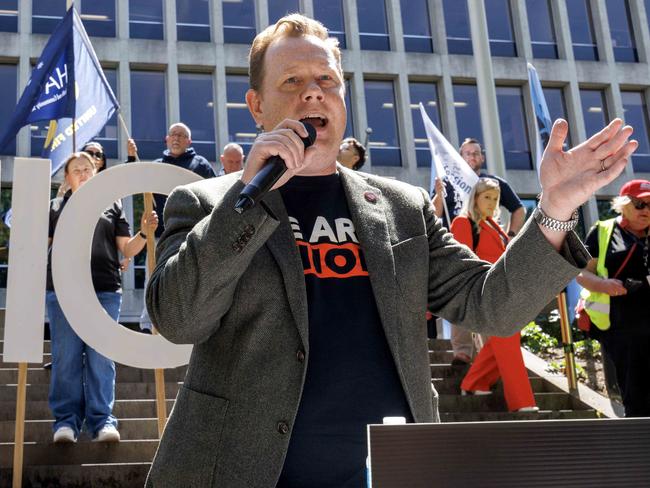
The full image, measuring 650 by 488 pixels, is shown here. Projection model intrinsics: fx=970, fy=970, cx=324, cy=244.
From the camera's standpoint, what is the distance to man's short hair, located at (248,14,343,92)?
2299 millimetres

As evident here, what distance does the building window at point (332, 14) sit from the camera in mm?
29672

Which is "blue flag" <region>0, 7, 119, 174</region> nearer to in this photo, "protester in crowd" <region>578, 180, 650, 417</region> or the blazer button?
"protester in crowd" <region>578, 180, 650, 417</region>

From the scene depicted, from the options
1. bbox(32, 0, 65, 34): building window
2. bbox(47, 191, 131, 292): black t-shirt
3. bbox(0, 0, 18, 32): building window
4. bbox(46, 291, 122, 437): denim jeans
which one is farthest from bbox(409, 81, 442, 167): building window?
bbox(46, 291, 122, 437): denim jeans

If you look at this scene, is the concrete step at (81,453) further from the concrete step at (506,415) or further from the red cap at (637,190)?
the red cap at (637,190)

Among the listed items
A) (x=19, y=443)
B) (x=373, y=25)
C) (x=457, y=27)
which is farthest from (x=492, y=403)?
(x=457, y=27)

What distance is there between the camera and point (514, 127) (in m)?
30.1

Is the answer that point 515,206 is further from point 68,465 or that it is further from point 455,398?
point 68,465

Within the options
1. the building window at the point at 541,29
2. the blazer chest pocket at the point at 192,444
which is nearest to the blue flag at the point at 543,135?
the blazer chest pocket at the point at 192,444

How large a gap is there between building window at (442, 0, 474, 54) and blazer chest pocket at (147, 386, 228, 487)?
29242 millimetres

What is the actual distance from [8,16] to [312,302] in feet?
91.2

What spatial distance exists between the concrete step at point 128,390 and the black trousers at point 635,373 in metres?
3.27

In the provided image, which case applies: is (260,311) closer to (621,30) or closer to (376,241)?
(376,241)

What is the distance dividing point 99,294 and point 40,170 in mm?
1146

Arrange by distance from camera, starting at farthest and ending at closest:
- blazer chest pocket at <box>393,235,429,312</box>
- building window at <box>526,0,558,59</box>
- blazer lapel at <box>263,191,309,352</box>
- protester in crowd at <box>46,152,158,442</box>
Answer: building window at <box>526,0,558,59</box> → protester in crowd at <box>46,152,158,442</box> → blazer chest pocket at <box>393,235,429,312</box> → blazer lapel at <box>263,191,309,352</box>
